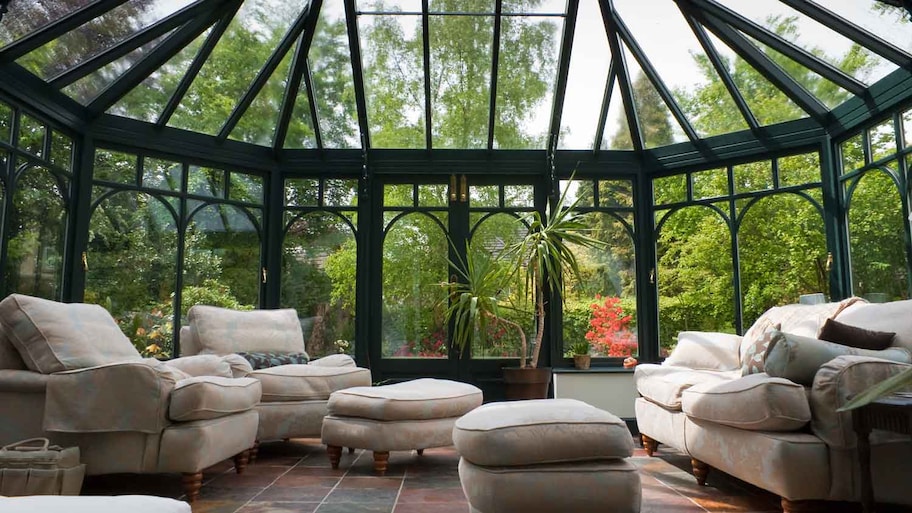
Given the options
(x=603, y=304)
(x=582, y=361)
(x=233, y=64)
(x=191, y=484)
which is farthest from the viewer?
(x=603, y=304)

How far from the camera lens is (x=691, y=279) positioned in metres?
6.32

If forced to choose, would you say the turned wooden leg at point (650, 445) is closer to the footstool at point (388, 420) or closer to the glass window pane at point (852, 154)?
the footstool at point (388, 420)

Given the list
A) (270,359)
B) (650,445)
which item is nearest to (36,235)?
(270,359)

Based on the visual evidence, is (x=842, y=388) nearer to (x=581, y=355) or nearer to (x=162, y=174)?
(x=581, y=355)

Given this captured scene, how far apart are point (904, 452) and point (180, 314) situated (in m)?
5.36

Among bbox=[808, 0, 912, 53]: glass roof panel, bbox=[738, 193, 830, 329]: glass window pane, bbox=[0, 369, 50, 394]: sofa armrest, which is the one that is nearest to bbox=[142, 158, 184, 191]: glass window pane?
bbox=[0, 369, 50, 394]: sofa armrest

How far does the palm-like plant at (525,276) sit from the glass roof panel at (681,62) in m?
1.45

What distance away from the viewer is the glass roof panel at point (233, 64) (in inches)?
222

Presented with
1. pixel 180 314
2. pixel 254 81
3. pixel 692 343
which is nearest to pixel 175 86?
pixel 254 81

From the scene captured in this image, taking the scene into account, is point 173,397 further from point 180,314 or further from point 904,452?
point 904,452

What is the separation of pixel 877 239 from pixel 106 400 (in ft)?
17.6

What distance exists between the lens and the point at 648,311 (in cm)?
636

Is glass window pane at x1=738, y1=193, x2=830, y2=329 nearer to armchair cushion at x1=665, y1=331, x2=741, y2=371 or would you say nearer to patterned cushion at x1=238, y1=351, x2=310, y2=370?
armchair cushion at x1=665, y1=331, x2=741, y2=371

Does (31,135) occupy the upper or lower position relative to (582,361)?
upper
